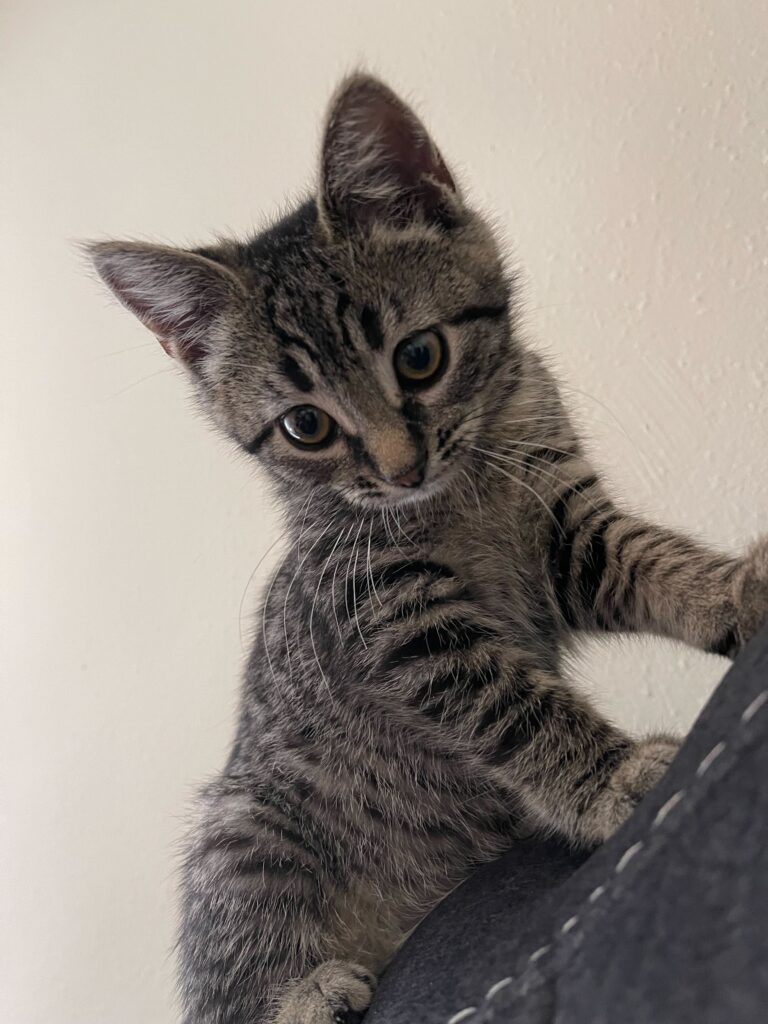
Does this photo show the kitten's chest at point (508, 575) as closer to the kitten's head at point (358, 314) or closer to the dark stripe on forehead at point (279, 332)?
the kitten's head at point (358, 314)

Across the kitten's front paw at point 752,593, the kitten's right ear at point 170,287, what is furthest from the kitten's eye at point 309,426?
the kitten's front paw at point 752,593

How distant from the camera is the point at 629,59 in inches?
42.3

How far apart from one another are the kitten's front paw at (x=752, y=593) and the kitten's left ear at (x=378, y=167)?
0.41 m

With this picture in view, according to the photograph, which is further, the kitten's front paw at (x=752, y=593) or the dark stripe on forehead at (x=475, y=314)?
the dark stripe on forehead at (x=475, y=314)

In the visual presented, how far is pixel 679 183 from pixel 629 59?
0.18m

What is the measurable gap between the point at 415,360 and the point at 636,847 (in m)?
0.48

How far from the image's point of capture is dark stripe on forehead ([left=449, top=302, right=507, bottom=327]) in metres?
0.75

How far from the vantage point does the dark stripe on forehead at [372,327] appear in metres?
0.73

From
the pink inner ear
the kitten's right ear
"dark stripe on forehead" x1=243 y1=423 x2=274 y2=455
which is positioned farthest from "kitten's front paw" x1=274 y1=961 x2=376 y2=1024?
the pink inner ear

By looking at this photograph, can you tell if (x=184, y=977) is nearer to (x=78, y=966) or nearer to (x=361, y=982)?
(x=361, y=982)

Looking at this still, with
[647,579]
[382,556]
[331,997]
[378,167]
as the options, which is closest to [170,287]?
[378,167]

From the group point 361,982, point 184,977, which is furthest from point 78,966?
point 361,982

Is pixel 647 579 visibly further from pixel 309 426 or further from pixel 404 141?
pixel 404 141

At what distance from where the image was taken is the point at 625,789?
0.59 m
